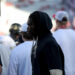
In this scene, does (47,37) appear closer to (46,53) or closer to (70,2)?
(46,53)

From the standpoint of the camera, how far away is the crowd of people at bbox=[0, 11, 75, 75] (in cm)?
323

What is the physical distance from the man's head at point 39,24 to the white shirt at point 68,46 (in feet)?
4.55

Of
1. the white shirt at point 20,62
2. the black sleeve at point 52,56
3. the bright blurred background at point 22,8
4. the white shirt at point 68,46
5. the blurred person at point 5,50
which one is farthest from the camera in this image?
the bright blurred background at point 22,8

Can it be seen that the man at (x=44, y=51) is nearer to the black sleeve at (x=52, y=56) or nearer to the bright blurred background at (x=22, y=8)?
the black sleeve at (x=52, y=56)

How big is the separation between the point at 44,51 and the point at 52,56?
0.27 ft

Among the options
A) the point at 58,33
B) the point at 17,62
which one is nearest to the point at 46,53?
the point at 17,62

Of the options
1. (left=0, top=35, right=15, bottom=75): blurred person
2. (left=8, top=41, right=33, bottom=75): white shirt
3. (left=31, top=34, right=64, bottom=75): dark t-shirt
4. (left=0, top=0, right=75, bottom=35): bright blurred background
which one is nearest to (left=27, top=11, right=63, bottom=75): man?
(left=31, top=34, right=64, bottom=75): dark t-shirt

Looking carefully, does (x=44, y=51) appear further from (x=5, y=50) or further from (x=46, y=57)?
(x=5, y=50)

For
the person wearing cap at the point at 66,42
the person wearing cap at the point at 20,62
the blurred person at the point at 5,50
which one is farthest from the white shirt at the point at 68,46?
the blurred person at the point at 5,50

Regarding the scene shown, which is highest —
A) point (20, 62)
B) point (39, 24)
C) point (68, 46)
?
point (39, 24)

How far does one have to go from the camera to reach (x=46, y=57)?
127 inches

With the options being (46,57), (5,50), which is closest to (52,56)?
(46,57)

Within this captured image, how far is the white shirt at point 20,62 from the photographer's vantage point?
13.9ft

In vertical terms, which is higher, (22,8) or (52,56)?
(22,8)
